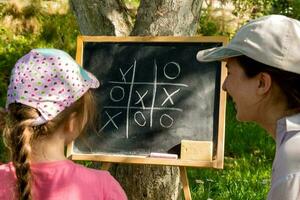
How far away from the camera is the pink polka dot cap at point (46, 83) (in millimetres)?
2326

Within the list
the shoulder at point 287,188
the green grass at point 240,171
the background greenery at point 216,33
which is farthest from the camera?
the background greenery at point 216,33

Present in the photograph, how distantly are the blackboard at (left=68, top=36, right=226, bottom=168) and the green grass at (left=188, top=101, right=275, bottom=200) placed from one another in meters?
1.51

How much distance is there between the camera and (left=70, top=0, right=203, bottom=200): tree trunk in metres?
4.14

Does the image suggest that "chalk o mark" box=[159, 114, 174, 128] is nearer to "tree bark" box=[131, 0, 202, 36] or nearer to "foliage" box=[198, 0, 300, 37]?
"tree bark" box=[131, 0, 202, 36]

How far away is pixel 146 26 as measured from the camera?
164 inches

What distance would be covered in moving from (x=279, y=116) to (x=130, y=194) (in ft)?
7.10

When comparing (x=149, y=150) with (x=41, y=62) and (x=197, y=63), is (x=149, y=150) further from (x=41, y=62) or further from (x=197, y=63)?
(x=41, y=62)

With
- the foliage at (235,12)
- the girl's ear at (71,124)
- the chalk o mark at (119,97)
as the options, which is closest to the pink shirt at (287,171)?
the girl's ear at (71,124)

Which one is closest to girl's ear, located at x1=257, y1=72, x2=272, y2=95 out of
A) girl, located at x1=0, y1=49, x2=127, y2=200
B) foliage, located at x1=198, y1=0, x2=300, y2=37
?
girl, located at x1=0, y1=49, x2=127, y2=200

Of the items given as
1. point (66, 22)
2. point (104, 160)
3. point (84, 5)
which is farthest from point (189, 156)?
point (66, 22)

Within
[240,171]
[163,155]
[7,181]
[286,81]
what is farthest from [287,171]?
[240,171]

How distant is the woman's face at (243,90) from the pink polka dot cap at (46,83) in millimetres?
525

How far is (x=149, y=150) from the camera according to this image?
3891mm

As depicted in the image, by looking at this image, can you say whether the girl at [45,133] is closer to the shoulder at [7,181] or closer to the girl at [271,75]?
the shoulder at [7,181]
